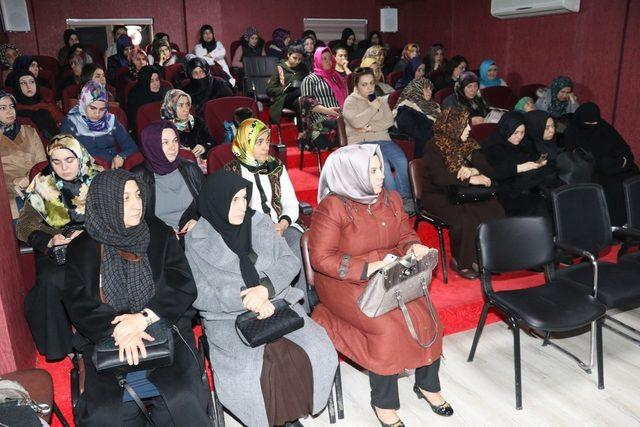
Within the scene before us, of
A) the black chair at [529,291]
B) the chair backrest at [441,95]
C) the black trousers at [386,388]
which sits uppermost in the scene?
the chair backrest at [441,95]

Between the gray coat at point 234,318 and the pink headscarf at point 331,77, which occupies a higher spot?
the pink headscarf at point 331,77

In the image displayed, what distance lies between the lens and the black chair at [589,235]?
9.95ft

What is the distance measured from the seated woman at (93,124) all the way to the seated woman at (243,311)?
1980 millimetres

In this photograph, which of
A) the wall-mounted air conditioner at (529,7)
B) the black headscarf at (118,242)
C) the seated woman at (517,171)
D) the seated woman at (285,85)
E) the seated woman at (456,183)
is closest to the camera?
the black headscarf at (118,242)

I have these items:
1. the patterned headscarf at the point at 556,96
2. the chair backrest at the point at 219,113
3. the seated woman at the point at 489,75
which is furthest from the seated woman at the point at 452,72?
the chair backrest at the point at 219,113

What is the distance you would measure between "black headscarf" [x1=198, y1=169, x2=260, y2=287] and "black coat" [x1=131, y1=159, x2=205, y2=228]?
2.63ft

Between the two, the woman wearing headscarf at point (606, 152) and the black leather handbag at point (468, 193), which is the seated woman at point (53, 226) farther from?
the woman wearing headscarf at point (606, 152)

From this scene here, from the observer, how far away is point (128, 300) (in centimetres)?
225

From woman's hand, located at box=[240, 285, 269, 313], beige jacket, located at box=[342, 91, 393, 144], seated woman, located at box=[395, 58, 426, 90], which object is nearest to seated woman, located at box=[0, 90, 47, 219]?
woman's hand, located at box=[240, 285, 269, 313]

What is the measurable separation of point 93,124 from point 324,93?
216cm

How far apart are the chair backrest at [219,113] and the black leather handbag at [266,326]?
3.02 m

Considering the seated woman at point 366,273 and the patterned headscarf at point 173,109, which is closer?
the seated woman at point 366,273

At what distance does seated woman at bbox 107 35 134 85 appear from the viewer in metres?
7.30

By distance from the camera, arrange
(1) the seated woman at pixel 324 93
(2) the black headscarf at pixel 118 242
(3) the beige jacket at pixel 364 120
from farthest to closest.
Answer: (1) the seated woman at pixel 324 93 < (3) the beige jacket at pixel 364 120 < (2) the black headscarf at pixel 118 242
